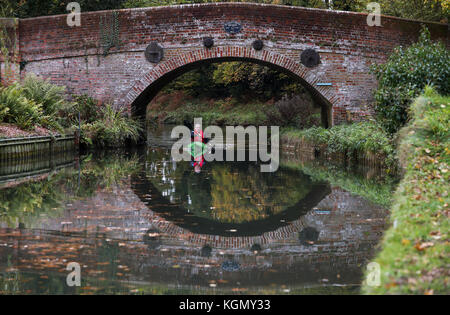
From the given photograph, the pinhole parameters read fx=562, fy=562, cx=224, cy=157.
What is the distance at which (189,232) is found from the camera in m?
6.59

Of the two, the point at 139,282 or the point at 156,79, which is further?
the point at 156,79

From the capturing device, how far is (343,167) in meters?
13.5

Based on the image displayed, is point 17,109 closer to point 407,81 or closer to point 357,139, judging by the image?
point 357,139

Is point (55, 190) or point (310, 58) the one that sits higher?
point (310, 58)

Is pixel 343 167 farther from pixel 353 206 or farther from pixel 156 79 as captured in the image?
pixel 156 79

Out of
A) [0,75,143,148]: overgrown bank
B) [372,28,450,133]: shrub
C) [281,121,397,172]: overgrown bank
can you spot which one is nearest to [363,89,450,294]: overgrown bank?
[281,121,397,172]: overgrown bank

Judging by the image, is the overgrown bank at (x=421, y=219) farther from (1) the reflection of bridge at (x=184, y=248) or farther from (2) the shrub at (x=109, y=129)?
(2) the shrub at (x=109, y=129)

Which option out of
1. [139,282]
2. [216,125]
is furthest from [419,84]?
[216,125]

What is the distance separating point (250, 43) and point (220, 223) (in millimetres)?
11396

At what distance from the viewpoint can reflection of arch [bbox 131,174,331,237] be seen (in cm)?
672

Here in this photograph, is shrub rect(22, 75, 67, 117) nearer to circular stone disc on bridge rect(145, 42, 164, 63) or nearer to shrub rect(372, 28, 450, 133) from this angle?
circular stone disc on bridge rect(145, 42, 164, 63)

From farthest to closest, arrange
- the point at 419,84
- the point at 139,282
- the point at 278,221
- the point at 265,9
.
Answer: the point at 265,9 → the point at 419,84 → the point at 278,221 → the point at 139,282

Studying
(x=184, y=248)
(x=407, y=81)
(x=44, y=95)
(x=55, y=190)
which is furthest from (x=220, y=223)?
(x=44, y=95)

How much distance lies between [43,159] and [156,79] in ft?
16.9
